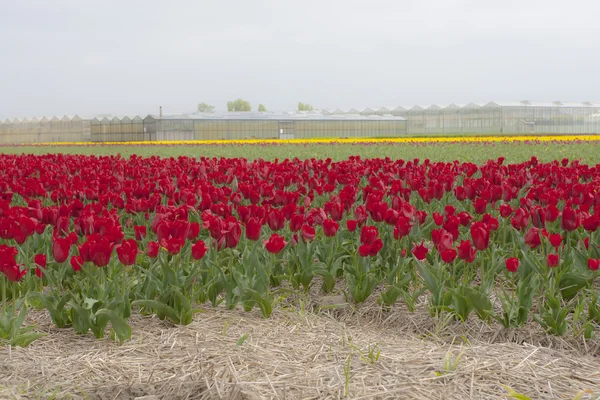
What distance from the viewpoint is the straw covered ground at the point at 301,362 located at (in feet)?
9.66

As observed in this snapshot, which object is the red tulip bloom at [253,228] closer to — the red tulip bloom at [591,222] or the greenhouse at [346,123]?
the red tulip bloom at [591,222]

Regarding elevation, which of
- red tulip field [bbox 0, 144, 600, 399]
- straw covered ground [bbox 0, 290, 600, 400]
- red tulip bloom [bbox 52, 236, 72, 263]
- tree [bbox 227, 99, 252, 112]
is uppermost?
tree [bbox 227, 99, 252, 112]

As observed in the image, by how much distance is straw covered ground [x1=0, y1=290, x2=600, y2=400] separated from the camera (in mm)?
2943

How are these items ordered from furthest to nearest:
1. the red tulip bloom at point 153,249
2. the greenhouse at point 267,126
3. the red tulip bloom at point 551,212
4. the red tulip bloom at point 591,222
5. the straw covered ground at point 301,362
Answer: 1. the greenhouse at point 267,126
2. the red tulip bloom at point 551,212
3. the red tulip bloom at point 591,222
4. the red tulip bloom at point 153,249
5. the straw covered ground at point 301,362

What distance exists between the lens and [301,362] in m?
3.22

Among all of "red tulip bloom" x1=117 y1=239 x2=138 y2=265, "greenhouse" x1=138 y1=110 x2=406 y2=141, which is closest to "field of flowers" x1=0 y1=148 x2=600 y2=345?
"red tulip bloom" x1=117 y1=239 x2=138 y2=265

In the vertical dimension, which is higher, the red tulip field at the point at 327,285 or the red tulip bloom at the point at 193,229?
the red tulip bloom at the point at 193,229

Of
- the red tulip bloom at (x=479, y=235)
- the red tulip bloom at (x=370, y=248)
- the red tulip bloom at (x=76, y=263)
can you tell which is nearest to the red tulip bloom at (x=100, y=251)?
the red tulip bloom at (x=76, y=263)

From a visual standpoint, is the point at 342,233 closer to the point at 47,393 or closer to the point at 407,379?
the point at 407,379

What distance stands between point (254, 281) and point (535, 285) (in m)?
1.67

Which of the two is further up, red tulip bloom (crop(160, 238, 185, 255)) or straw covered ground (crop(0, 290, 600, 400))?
red tulip bloom (crop(160, 238, 185, 255))

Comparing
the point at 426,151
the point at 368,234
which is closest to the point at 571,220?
the point at 368,234

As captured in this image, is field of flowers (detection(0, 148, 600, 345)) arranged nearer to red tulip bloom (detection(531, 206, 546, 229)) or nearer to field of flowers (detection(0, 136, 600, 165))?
red tulip bloom (detection(531, 206, 546, 229))

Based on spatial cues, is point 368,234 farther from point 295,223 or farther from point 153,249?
point 153,249
